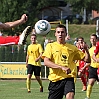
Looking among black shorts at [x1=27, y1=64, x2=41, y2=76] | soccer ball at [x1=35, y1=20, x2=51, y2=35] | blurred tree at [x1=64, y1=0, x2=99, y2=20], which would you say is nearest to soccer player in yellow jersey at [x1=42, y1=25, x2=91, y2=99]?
soccer ball at [x1=35, y1=20, x2=51, y2=35]

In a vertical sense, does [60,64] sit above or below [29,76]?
above

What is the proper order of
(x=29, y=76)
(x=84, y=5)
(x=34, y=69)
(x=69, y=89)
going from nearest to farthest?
1. (x=69, y=89)
2. (x=29, y=76)
3. (x=34, y=69)
4. (x=84, y=5)

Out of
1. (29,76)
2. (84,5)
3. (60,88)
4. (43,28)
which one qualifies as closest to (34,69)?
(29,76)

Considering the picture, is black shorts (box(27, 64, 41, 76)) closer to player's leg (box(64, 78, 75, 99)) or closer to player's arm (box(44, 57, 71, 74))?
player's leg (box(64, 78, 75, 99))

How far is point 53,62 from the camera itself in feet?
36.5

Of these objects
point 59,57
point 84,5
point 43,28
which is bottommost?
point 59,57

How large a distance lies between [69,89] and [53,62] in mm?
636

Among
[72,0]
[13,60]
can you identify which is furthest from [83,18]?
[13,60]

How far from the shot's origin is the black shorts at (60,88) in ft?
36.2

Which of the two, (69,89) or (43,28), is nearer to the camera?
(69,89)

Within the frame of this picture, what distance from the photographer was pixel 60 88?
11.1 m

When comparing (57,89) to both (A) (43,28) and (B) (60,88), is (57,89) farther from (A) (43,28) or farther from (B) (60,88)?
(A) (43,28)

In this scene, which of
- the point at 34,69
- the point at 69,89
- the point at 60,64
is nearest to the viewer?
the point at 69,89

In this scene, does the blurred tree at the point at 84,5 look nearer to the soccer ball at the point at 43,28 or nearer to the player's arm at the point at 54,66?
the soccer ball at the point at 43,28
